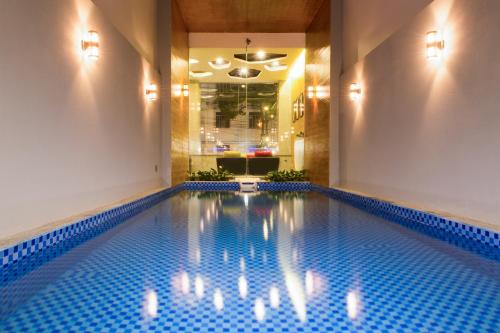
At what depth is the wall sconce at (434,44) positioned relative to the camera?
12.8 ft

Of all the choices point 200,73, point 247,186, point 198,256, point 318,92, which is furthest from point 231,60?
point 198,256

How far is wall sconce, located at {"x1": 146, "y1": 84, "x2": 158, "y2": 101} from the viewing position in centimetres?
691

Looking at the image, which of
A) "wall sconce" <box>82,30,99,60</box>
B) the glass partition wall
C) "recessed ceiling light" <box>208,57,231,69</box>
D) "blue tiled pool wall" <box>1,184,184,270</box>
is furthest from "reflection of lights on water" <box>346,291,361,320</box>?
"recessed ceiling light" <box>208,57,231,69</box>

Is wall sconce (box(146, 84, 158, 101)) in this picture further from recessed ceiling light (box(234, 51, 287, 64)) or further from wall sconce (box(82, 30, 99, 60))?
recessed ceiling light (box(234, 51, 287, 64))

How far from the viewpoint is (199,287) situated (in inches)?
82.9

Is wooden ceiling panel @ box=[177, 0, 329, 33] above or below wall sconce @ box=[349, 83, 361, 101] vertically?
above

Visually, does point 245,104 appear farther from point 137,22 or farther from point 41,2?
point 41,2

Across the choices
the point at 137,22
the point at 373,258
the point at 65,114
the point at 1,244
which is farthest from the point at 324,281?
the point at 137,22

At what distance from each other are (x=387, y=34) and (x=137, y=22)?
4346 millimetres

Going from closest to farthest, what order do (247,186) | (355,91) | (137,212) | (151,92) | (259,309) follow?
(259,309) < (137,212) < (355,91) < (151,92) < (247,186)

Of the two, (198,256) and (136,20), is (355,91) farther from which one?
(198,256)

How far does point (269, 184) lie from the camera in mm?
9734

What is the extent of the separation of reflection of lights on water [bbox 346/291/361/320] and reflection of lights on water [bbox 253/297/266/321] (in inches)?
16.7

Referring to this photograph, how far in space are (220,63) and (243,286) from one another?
9.92m
